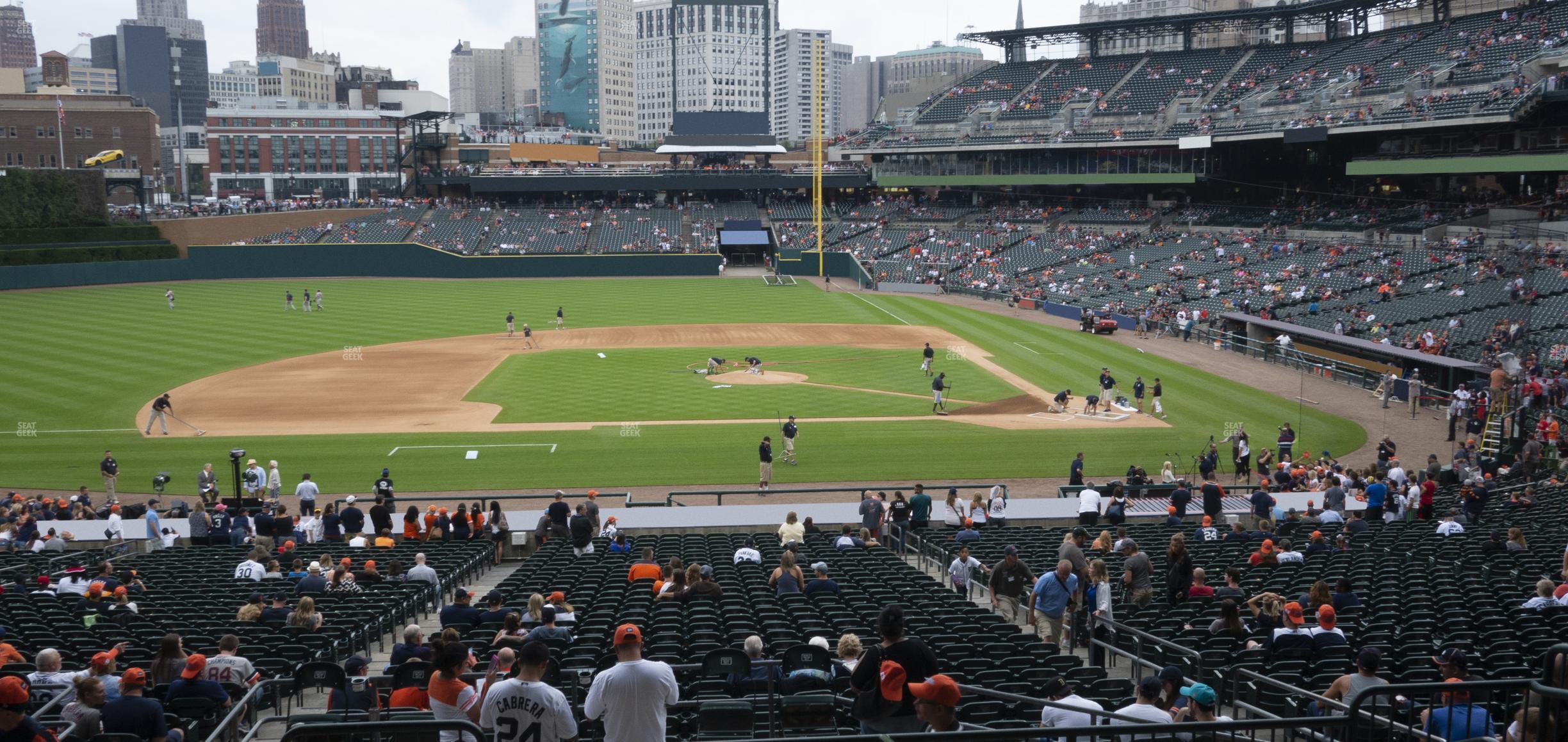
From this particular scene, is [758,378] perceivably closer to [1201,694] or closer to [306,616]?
[306,616]

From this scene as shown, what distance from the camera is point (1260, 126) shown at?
234ft

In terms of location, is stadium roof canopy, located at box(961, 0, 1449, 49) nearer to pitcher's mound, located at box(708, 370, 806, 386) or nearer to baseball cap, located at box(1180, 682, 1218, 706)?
pitcher's mound, located at box(708, 370, 806, 386)

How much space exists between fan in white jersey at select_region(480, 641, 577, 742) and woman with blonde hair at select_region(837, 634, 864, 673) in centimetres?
294

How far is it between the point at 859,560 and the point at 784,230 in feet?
262

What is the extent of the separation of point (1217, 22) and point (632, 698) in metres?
91.2

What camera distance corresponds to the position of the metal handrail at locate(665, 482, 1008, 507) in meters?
26.0

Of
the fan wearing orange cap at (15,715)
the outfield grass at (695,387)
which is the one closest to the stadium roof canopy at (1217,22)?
the outfield grass at (695,387)

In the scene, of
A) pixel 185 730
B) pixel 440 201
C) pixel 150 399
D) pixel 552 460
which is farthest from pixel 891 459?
pixel 440 201

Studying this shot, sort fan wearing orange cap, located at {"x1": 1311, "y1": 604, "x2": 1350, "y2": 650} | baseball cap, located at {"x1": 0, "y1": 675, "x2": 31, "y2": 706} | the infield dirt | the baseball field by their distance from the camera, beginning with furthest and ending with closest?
the infield dirt < the baseball field < fan wearing orange cap, located at {"x1": 1311, "y1": 604, "x2": 1350, "y2": 650} < baseball cap, located at {"x1": 0, "y1": 675, "x2": 31, "y2": 706}

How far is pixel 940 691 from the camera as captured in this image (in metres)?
6.34

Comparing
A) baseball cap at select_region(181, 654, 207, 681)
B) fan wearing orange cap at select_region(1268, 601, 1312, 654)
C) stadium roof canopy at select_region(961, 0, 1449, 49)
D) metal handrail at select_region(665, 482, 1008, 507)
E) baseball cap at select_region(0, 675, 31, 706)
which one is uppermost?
stadium roof canopy at select_region(961, 0, 1449, 49)

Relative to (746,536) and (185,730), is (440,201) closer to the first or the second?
(746,536)

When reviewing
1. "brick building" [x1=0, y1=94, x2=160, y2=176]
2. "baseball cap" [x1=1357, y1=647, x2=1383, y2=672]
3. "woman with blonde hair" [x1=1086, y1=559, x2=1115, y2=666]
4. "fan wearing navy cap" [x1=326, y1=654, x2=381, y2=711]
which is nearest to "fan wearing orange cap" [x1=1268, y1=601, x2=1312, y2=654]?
"woman with blonde hair" [x1=1086, y1=559, x2=1115, y2=666]

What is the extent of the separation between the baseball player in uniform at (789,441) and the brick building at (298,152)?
127596 millimetres
